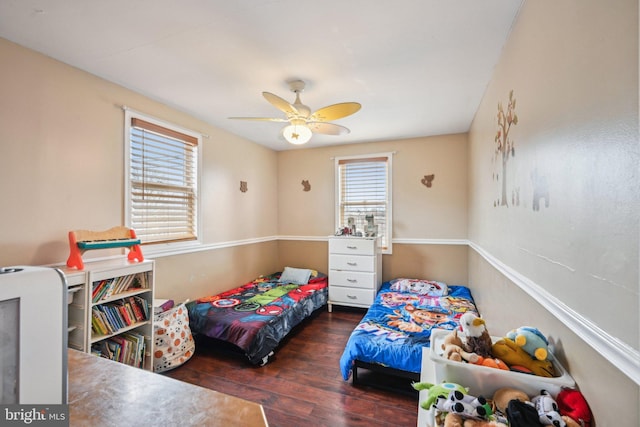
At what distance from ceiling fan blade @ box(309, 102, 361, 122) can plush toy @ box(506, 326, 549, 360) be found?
1623 mm

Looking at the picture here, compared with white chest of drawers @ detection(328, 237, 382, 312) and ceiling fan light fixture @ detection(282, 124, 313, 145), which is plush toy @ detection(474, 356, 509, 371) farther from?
white chest of drawers @ detection(328, 237, 382, 312)

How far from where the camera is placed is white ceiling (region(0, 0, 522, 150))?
1.50 metres

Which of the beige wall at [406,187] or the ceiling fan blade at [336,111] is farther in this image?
the beige wall at [406,187]

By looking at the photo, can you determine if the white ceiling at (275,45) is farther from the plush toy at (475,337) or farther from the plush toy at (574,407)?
the plush toy at (574,407)

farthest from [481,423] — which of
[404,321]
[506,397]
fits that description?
[404,321]

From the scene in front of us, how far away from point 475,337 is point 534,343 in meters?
0.22

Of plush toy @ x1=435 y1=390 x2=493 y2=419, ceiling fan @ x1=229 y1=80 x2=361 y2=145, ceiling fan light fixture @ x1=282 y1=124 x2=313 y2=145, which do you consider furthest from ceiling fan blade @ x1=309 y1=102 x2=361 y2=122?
plush toy @ x1=435 y1=390 x2=493 y2=419

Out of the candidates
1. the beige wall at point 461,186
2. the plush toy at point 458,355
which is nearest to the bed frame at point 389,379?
the beige wall at point 461,186

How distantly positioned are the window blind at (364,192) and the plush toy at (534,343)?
2902mm

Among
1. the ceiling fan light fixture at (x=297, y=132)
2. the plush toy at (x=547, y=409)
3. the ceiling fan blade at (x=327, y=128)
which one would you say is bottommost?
the plush toy at (x=547, y=409)

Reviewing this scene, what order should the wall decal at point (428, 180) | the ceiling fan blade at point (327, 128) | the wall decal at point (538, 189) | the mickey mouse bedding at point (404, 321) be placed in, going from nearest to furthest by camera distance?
the wall decal at point (538, 189) → the mickey mouse bedding at point (404, 321) → the ceiling fan blade at point (327, 128) → the wall decal at point (428, 180)

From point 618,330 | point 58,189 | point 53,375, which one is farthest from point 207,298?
point 618,330

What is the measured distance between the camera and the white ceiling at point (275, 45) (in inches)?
59.1

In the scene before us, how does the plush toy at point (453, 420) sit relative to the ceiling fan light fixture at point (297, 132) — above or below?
below
